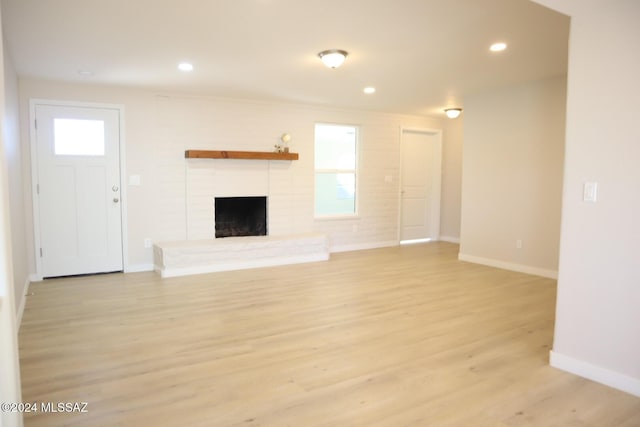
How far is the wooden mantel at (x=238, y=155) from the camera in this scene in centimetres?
561

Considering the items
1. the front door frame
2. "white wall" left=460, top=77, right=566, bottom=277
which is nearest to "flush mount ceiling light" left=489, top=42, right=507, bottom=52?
"white wall" left=460, top=77, right=566, bottom=277

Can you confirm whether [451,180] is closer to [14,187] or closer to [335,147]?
[335,147]

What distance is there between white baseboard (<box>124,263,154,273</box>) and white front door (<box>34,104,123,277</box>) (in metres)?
0.10

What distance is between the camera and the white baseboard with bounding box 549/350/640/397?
2.41 meters

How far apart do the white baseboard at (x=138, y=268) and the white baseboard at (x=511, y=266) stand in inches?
176

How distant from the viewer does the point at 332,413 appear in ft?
7.06

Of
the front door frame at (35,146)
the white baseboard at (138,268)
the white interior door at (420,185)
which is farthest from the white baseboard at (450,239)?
the front door frame at (35,146)

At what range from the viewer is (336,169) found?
23.2 feet

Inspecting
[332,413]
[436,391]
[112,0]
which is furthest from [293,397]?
[112,0]

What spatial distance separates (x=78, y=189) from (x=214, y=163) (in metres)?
Result: 1.74

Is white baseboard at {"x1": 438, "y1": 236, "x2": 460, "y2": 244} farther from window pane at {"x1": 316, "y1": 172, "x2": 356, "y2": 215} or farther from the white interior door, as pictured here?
window pane at {"x1": 316, "y1": 172, "x2": 356, "y2": 215}

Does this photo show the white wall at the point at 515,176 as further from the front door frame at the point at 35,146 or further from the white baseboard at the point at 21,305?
the white baseboard at the point at 21,305

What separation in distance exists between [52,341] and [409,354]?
2650 mm

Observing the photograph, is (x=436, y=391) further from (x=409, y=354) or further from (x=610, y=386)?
(x=610, y=386)
